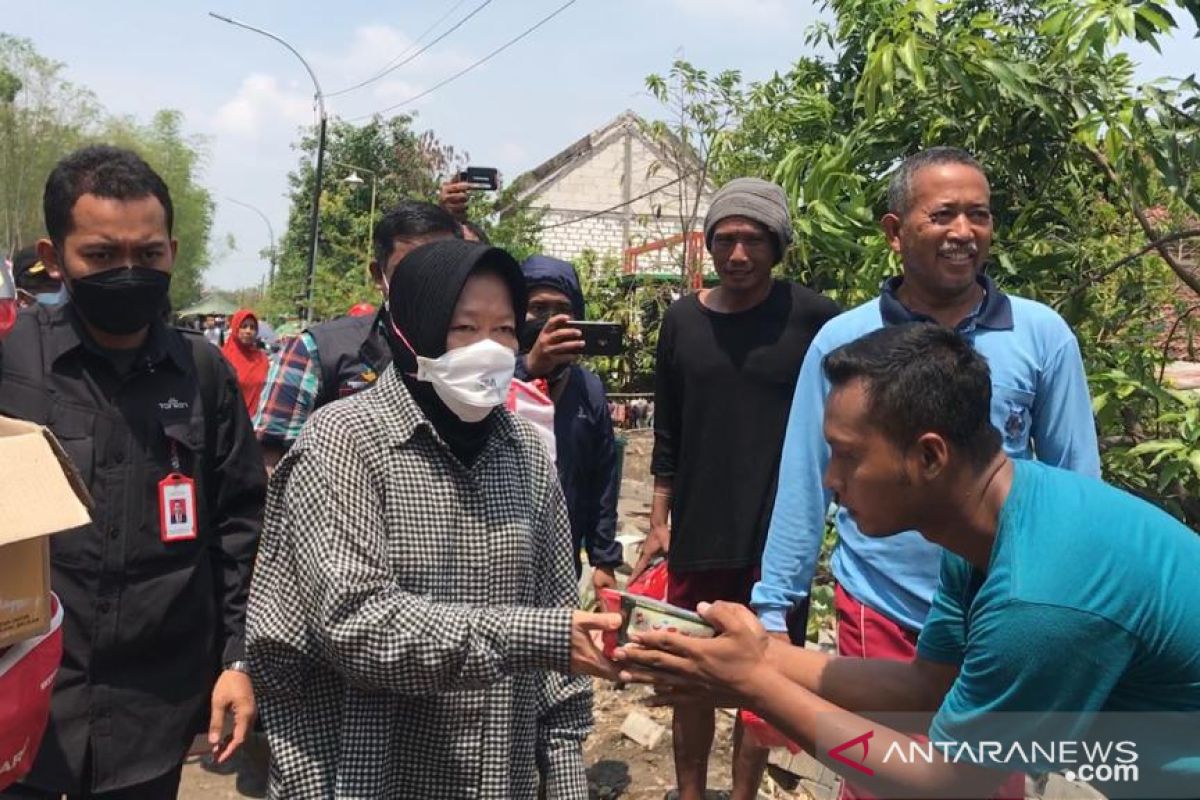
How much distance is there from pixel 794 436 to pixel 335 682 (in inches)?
56.8

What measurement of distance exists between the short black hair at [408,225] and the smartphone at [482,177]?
43.3 inches

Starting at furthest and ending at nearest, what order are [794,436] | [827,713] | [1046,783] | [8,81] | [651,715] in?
[8,81], [651,715], [1046,783], [794,436], [827,713]

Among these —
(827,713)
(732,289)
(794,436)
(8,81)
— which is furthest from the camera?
(8,81)

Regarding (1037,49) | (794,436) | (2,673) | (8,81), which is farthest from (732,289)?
(8,81)

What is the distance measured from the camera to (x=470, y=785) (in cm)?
192

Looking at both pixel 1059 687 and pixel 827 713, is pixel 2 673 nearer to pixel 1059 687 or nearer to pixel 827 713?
pixel 827 713

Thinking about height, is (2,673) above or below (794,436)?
below

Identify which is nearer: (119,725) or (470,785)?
(470,785)

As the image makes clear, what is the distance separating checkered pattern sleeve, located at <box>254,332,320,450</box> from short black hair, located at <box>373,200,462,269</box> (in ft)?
1.61

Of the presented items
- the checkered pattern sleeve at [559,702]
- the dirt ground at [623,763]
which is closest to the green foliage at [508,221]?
the dirt ground at [623,763]

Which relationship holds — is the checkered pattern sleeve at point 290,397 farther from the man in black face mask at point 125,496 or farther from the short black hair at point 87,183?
the short black hair at point 87,183

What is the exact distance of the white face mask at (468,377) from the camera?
2020mm

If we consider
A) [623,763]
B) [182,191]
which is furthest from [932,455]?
[182,191]

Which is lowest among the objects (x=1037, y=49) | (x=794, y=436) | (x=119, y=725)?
(x=119, y=725)
